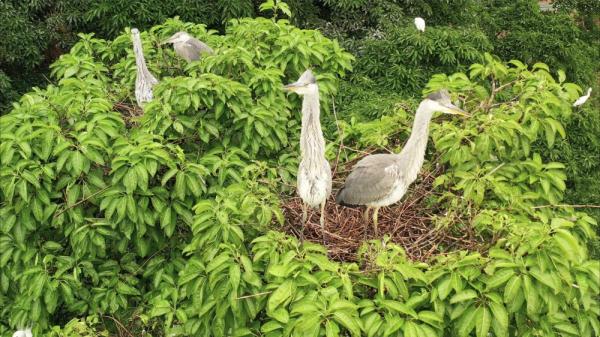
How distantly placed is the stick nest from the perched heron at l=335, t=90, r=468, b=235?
10.2 inches

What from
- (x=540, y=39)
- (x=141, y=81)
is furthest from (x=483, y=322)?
(x=540, y=39)

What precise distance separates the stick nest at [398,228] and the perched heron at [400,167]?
0.85 feet

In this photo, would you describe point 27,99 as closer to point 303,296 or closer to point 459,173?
point 303,296

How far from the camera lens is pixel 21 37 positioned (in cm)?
699

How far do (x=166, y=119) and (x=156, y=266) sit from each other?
96 centimetres

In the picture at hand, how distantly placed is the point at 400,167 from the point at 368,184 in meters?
0.21

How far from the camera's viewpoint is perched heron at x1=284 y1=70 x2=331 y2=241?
304 cm

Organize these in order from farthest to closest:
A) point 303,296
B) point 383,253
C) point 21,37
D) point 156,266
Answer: point 21,37 → point 156,266 → point 383,253 → point 303,296

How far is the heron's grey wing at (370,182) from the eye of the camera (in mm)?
3219

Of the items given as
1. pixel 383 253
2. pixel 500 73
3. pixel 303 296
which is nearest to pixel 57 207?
pixel 303 296

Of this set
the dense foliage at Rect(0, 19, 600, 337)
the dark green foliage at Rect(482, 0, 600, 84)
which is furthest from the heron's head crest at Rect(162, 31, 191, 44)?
the dark green foliage at Rect(482, 0, 600, 84)

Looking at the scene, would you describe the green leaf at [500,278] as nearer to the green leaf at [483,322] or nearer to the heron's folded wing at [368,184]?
the green leaf at [483,322]

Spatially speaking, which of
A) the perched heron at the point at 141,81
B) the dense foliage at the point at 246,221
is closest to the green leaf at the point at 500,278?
the dense foliage at the point at 246,221

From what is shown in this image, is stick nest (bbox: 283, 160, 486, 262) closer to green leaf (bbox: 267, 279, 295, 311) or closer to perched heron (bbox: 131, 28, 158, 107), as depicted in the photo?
green leaf (bbox: 267, 279, 295, 311)
